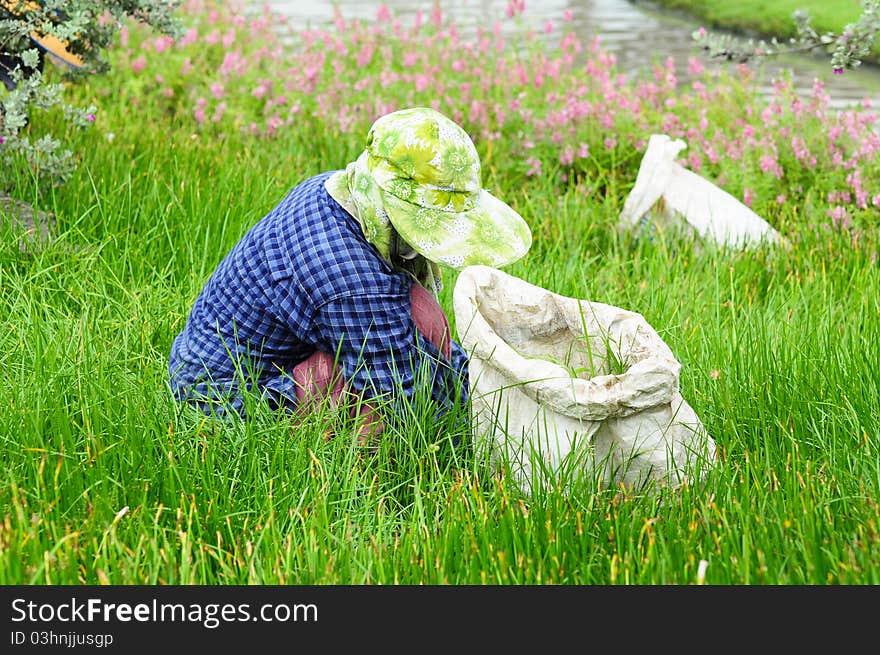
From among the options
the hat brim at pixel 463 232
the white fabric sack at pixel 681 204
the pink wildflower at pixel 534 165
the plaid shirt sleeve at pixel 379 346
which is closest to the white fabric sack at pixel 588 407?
the hat brim at pixel 463 232

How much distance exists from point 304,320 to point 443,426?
18.2 inches

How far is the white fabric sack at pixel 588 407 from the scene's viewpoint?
237cm

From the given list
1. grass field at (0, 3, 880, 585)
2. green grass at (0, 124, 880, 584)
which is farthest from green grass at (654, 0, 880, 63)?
green grass at (0, 124, 880, 584)

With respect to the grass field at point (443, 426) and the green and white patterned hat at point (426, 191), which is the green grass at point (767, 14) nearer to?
the grass field at point (443, 426)

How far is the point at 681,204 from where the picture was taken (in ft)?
15.7

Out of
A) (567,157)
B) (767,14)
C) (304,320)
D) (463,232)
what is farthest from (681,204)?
(767,14)

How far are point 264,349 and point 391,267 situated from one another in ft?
1.36

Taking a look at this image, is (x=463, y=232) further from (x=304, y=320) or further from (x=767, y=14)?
(x=767, y=14)

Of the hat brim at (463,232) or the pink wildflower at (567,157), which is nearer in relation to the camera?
the hat brim at (463,232)

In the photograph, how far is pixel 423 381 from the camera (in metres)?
2.64

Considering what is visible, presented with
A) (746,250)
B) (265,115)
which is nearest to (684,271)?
(746,250)

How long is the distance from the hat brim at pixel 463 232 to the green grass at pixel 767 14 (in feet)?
31.7

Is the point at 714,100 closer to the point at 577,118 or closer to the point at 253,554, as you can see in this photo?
the point at 577,118

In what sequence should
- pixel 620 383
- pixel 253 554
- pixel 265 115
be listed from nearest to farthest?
pixel 253 554, pixel 620 383, pixel 265 115
